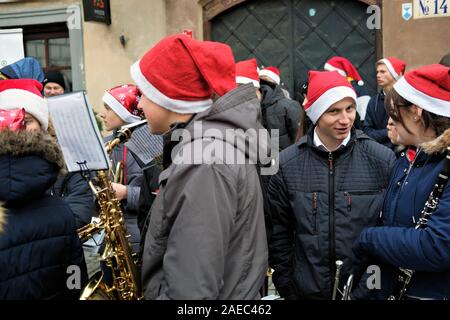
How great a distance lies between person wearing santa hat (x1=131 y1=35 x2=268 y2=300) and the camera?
203cm

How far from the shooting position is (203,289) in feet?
6.61

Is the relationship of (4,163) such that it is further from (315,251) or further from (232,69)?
(315,251)

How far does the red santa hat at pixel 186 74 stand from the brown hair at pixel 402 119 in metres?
0.87

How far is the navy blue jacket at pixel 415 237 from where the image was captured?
A: 2.47 metres

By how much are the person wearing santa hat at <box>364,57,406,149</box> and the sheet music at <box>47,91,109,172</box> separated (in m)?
3.51

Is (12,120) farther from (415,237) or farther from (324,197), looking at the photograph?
(415,237)

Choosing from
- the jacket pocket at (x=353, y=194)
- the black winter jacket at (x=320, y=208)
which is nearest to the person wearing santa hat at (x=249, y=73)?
the black winter jacket at (x=320, y=208)

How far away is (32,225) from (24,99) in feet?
4.58

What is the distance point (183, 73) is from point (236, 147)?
0.42 m

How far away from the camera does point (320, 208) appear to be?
3.12 m

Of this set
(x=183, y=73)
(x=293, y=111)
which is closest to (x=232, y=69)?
(x=183, y=73)

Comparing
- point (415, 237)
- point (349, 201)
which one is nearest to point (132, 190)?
point (349, 201)

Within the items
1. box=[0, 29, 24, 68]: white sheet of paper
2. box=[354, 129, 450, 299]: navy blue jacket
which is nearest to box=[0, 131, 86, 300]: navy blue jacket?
box=[354, 129, 450, 299]: navy blue jacket
